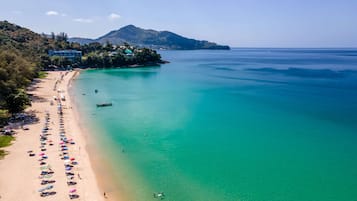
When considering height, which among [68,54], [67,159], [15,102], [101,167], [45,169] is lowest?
[101,167]

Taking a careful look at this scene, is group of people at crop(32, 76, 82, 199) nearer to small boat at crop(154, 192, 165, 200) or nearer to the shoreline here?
the shoreline

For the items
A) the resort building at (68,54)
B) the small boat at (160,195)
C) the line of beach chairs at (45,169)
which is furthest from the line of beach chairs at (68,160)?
the resort building at (68,54)

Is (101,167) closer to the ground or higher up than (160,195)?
higher up

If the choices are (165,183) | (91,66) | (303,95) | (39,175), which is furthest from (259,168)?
(91,66)

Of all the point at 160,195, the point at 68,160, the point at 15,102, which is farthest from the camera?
the point at 15,102

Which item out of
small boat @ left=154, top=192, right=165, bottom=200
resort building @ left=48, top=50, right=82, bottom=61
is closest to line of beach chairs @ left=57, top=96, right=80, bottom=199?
small boat @ left=154, top=192, right=165, bottom=200

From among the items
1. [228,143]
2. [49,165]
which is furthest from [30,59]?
[228,143]

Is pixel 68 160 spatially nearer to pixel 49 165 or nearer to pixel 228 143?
pixel 49 165
